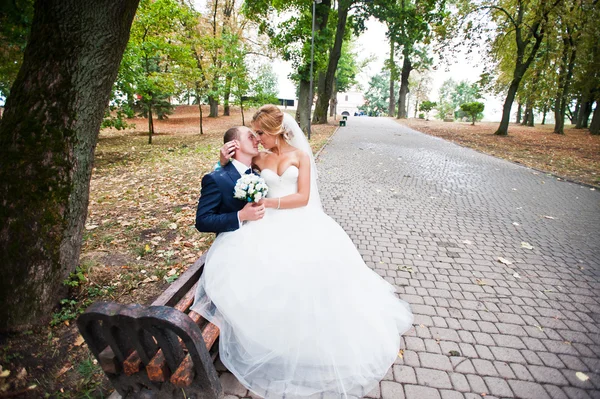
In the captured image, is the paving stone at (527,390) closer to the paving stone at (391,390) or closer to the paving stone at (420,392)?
the paving stone at (420,392)

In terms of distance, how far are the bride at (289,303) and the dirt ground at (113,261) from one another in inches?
47.2

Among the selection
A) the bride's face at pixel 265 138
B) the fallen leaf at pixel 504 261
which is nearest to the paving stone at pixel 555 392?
the fallen leaf at pixel 504 261

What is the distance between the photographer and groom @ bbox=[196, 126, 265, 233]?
2623 mm

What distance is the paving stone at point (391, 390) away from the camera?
2406 millimetres

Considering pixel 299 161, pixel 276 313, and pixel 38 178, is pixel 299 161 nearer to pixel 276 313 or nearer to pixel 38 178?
pixel 276 313

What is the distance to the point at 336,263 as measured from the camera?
274cm

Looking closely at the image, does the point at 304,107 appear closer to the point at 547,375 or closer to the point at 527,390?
the point at 547,375

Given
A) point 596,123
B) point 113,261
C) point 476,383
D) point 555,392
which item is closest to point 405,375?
point 476,383

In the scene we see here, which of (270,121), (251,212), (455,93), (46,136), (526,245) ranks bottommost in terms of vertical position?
(526,245)

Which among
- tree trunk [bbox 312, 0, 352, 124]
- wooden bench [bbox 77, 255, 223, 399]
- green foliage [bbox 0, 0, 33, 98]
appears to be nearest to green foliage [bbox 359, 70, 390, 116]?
tree trunk [bbox 312, 0, 352, 124]

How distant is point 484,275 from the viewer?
167 inches

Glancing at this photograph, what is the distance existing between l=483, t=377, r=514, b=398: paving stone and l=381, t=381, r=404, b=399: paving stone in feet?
2.44

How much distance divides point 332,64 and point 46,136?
69.7ft

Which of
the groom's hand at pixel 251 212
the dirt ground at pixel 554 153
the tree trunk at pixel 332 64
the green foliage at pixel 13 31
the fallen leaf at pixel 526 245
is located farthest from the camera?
the tree trunk at pixel 332 64
